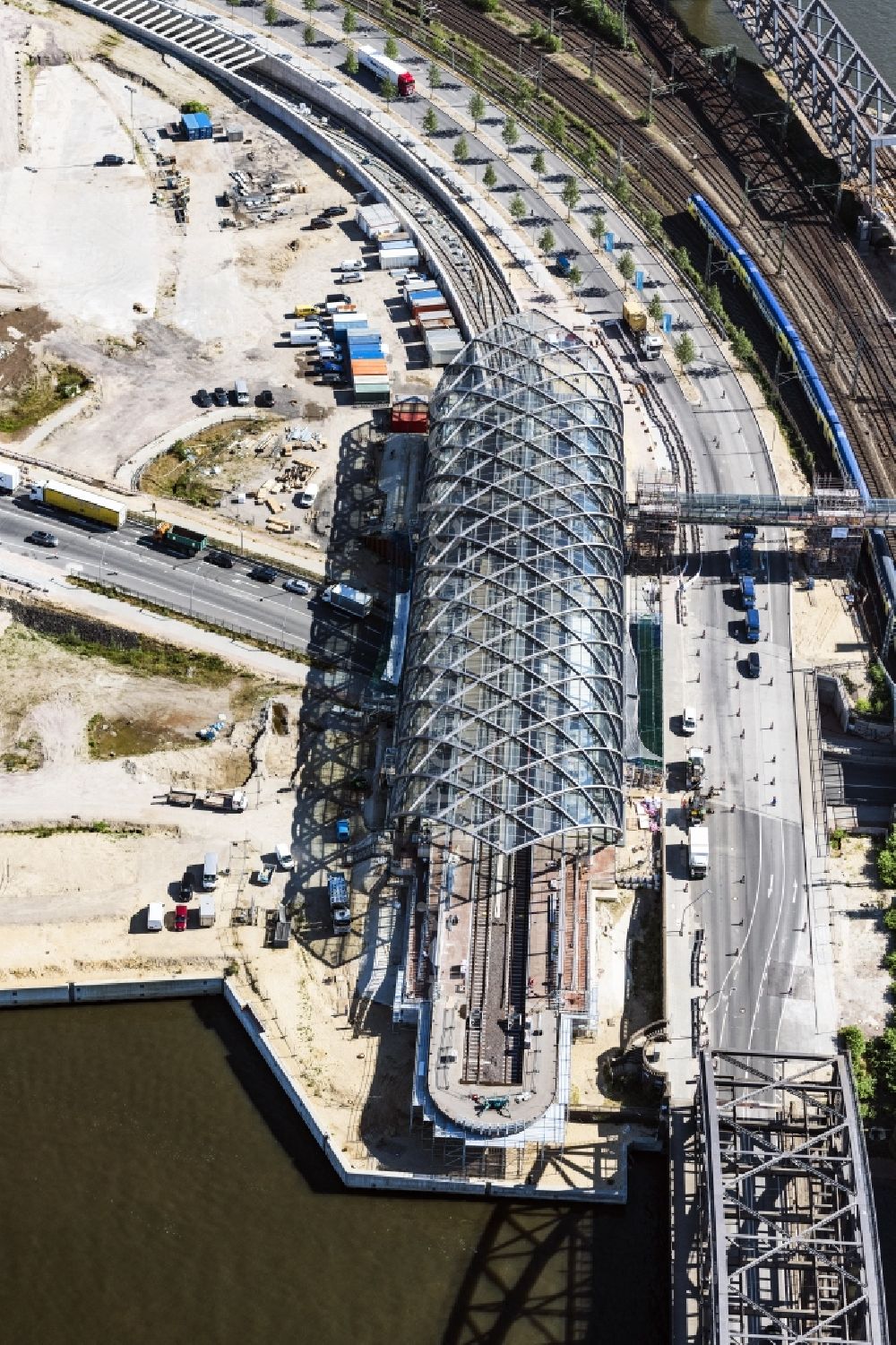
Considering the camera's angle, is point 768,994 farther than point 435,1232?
Yes

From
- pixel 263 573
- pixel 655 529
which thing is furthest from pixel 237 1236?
pixel 655 529

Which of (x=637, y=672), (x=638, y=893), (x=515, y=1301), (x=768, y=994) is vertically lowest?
(x=515, y=1301)

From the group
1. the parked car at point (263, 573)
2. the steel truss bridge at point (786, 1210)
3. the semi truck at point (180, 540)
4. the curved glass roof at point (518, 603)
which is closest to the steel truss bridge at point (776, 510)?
the curved glass roof at point (518, 603)

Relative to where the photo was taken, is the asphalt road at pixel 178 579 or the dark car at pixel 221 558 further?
the dark car at pixel 221 558

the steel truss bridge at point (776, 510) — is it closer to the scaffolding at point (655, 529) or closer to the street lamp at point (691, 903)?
the scaffolding at point (655, 529)

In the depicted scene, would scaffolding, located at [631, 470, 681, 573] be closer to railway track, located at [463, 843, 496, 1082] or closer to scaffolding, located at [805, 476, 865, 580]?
scaffolding, located at [805, 476, 865, 580]

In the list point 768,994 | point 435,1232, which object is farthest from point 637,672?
point 435,1232

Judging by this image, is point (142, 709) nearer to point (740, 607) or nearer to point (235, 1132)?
point (235, 1132)
